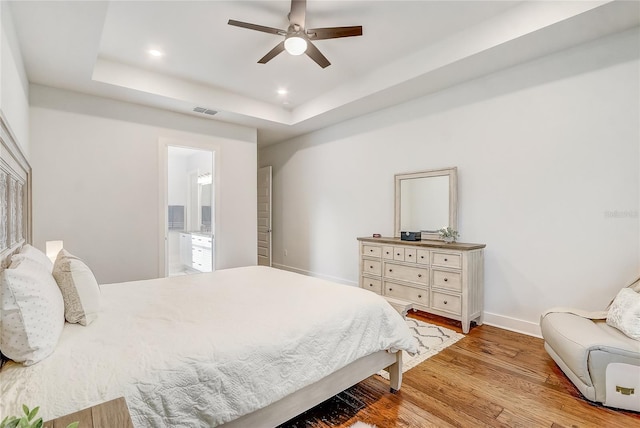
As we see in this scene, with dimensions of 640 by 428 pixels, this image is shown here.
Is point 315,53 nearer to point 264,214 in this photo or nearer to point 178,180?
point 264,214

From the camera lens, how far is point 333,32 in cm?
250

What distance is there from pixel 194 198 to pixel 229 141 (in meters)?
2.83

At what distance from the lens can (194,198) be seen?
7.11 m

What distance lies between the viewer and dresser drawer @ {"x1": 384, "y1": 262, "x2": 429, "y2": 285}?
345 centimetres

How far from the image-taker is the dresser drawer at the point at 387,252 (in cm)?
378

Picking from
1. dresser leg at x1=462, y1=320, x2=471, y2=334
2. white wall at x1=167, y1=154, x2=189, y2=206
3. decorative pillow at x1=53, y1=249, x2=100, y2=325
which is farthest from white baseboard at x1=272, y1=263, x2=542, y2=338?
white wall at x1=167, y1=154, x2=189, y2=206

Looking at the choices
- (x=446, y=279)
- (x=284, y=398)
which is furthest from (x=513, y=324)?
(x=284, y=398)

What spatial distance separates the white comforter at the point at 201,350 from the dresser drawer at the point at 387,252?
5.40ft

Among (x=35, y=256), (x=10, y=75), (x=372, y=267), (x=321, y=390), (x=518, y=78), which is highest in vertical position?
(x=518, y=78)

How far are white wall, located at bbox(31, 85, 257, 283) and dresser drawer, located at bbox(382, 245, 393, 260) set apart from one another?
2.95 m

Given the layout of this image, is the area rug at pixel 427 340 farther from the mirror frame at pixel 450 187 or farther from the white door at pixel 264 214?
the white door at pixel 264 214

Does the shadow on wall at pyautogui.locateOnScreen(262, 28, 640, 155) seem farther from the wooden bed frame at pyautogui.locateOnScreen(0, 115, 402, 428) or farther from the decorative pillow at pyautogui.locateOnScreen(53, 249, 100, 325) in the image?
the decorative pillow at pyautogui.locateOnScreen(53, 249, 100, 325)

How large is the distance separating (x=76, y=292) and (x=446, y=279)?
10.1 ft

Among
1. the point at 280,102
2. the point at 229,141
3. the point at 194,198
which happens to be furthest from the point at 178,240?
the point at 280,102
